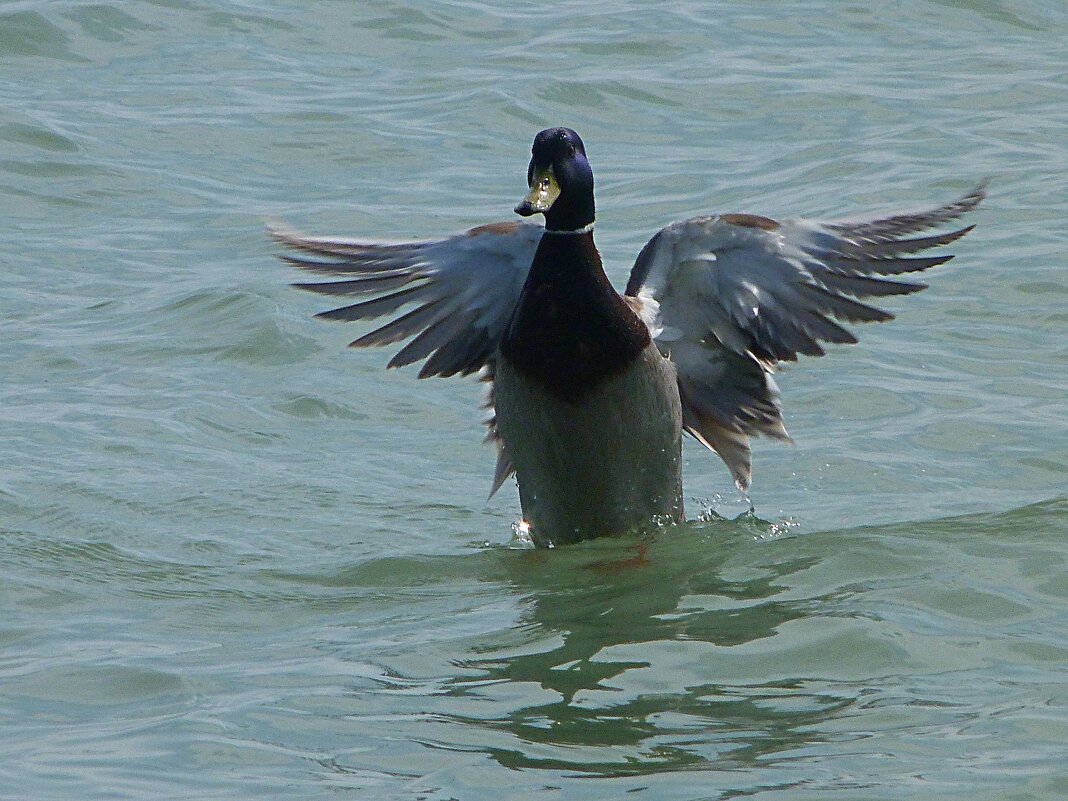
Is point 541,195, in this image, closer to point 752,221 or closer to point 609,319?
point 609,319

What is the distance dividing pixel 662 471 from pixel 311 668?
Answer: 195cm

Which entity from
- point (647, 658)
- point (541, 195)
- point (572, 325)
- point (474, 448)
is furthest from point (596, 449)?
point (474, 448)

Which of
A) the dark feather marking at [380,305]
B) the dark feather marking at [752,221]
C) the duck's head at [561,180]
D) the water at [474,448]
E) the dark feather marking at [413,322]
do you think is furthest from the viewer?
the dark feather marking at [413,322]

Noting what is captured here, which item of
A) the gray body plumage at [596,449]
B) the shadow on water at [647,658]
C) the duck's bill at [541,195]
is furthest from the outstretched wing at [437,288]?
the shadow on water at [647,658]

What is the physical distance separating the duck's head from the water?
1242 millimetres

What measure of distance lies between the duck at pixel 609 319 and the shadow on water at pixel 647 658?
13.1 inches

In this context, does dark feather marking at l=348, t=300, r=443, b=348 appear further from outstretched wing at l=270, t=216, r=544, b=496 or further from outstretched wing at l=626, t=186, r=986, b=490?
outstretched wing at l=626, t=186, r=986, b=490

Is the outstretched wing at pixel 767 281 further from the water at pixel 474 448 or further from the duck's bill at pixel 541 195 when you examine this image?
the water at pixel 474 448

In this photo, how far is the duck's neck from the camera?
21.6 ft

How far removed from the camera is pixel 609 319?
6602 mm

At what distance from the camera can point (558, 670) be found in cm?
537

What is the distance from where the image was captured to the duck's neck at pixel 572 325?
6.59 m

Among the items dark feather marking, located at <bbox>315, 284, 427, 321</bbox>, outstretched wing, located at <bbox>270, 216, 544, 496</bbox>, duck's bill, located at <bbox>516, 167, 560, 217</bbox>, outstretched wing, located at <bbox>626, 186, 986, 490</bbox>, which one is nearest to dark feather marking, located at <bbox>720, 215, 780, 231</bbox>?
outstretched wing, located at <bbox>626, 186, 986, 490</bbox>

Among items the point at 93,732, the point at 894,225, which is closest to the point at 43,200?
the point at 894,225
